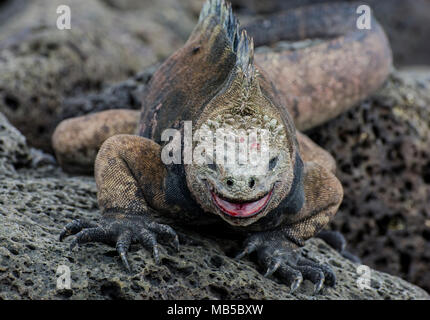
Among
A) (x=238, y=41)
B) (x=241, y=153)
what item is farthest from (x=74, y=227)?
(x=238, y=41)

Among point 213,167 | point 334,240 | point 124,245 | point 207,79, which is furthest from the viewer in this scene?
point 334,240

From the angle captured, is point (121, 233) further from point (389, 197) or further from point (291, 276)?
point (389, 197)

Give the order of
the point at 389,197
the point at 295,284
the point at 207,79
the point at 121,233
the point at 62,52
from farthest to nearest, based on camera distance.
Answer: the point at 62,52, the point at 389,197, the point at 207,79, the point at 295,284, the point at 121,233

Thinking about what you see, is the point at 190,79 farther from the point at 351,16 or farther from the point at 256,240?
the point at 351,16

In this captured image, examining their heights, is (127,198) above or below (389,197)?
above

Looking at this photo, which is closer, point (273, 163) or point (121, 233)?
point (273, 163)

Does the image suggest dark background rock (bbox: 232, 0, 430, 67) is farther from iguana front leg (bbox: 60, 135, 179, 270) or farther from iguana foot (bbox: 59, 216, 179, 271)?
iguana foot (bbox: 59, 216, 179, 271)

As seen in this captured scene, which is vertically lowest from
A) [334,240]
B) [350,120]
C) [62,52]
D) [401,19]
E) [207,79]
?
[334,240]
